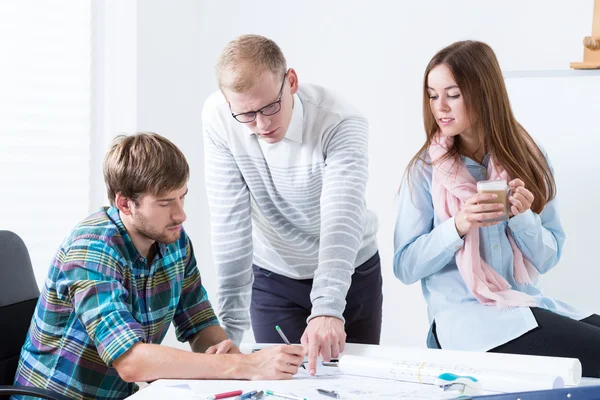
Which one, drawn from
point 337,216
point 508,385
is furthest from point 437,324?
point 508,385

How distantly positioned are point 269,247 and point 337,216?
17.1 inches

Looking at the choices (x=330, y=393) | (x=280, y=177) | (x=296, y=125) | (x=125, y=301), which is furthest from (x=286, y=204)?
(x=330, y=393)

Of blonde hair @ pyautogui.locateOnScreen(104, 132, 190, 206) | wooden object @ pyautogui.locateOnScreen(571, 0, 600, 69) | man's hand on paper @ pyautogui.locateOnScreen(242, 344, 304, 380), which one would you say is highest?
wooden object @ pyautogui.locateOnScreen(571, 0, 600, 69)

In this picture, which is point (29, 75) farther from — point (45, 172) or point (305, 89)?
point (305, 89)

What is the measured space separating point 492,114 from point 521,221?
0.29 meters

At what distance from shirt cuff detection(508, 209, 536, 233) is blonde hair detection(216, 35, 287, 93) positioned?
696 millimetres

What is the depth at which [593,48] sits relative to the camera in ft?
8.80

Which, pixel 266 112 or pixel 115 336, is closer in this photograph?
pixel 115 336

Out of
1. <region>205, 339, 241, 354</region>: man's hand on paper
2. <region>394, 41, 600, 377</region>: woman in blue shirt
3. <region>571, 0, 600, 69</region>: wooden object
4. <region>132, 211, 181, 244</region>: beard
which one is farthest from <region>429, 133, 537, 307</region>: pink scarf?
<region>571, 0, 600, 69</region>: wooden object

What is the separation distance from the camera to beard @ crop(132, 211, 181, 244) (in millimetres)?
1586

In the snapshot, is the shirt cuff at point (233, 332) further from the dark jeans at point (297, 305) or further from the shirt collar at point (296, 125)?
the shirt collar at point (296, 125)

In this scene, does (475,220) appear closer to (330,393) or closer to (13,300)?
(330,393)

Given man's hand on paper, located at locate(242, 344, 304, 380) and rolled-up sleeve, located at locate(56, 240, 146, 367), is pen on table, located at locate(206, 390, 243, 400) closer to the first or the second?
man's hand on paper, located at locate(242, 344, 304, 380)

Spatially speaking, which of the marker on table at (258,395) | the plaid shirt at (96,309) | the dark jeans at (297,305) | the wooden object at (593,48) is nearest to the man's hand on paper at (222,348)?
the plaid shirt at (96,309)
